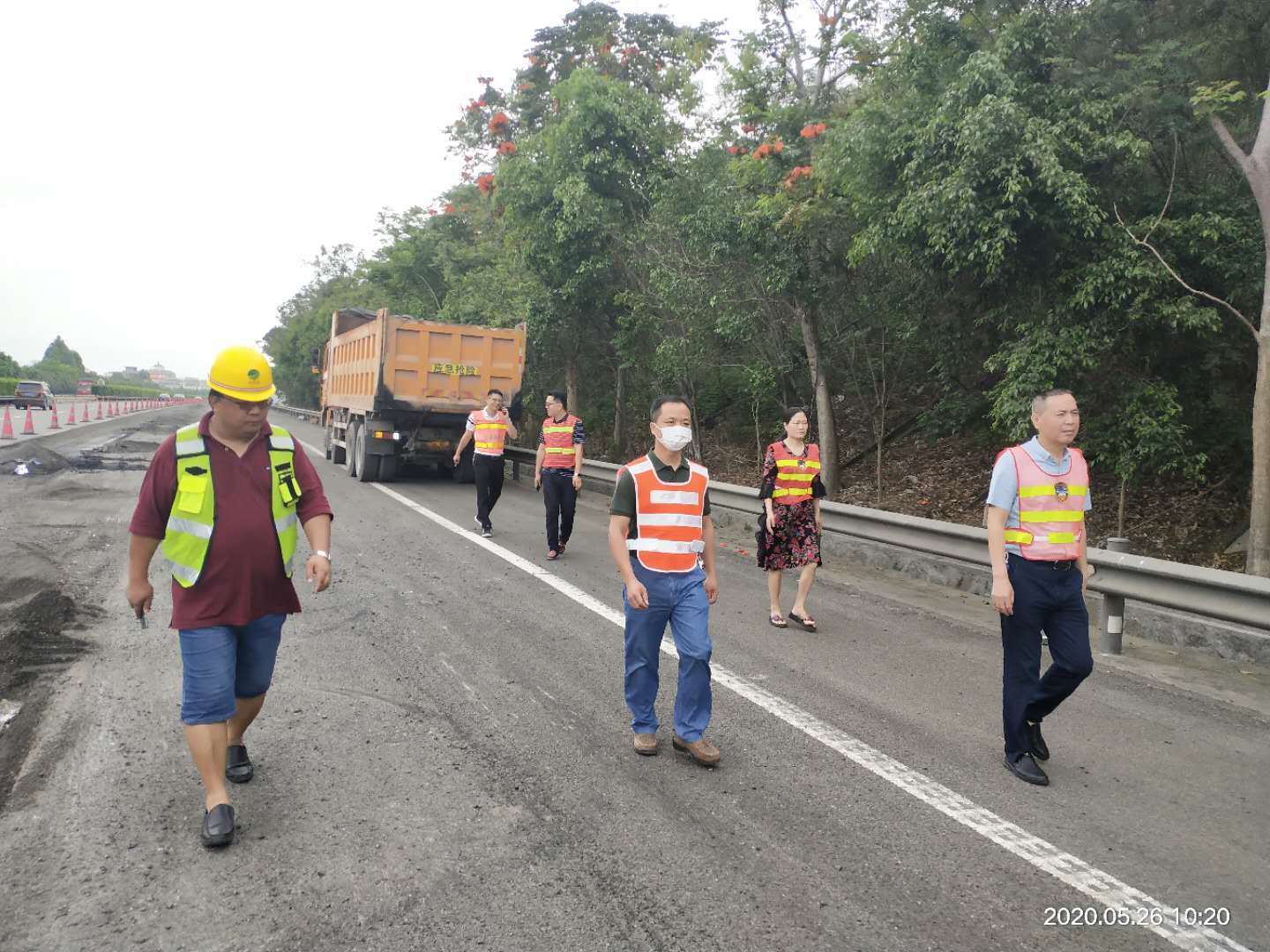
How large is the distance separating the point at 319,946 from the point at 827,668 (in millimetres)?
3773

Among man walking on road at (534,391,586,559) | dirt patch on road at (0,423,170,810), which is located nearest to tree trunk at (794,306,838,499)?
man walking on road at (534,391,586,559)

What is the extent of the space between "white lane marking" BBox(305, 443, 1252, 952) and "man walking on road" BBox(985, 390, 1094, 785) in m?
0.53

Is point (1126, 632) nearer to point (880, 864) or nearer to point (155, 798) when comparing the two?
point (880, 864)

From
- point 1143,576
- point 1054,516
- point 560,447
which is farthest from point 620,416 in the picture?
point 1054,516

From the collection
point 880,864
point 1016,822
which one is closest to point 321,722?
point 880,864

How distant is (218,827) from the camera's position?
3.33 metres

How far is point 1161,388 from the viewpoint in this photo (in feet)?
33.8

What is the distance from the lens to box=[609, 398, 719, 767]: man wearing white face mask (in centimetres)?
429

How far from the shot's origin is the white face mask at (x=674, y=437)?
4.30 metres

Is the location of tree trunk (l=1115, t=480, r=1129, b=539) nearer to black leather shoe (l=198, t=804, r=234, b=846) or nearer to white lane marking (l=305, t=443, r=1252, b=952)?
white lane marking (l=305, t=443, r=1252, b=952)

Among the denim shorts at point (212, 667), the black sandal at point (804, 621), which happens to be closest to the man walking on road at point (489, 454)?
the black sandal at point (804, 621)

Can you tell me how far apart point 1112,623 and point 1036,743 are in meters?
2.54

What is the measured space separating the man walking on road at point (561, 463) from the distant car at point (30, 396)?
4397 cm

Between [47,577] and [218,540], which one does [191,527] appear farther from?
[47,577]
